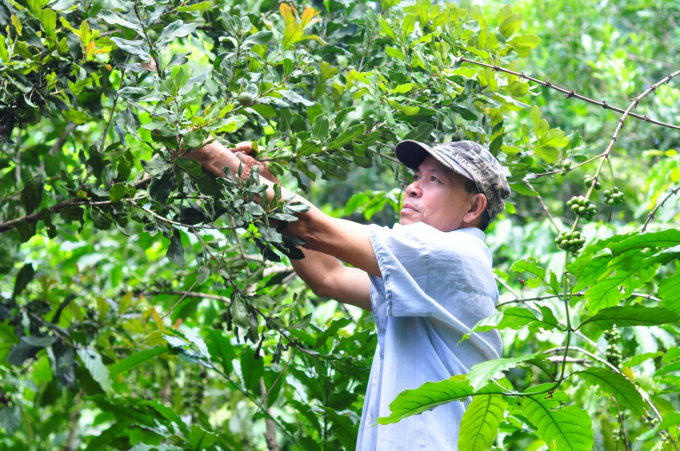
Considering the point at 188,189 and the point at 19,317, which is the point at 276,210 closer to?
the point at 188,189

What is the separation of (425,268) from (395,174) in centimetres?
53

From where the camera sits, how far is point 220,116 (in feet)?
4.78

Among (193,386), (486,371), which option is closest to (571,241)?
(486,371)

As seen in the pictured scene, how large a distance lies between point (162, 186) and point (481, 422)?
32.3 inches

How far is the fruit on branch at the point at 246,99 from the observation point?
5.11 feet

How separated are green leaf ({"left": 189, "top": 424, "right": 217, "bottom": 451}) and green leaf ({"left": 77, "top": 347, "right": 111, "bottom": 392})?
478 millimetres

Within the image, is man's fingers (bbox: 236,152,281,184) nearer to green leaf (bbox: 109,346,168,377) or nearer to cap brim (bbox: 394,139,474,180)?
cap brim (bbox: 394,139,474,180)

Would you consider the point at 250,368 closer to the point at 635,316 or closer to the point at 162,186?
the point at 162,186

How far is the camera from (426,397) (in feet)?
4.07

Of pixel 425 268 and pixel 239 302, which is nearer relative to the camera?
pixel 425 268

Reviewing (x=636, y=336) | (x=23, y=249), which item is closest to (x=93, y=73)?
(x=636, y=336)

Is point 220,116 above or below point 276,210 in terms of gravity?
above

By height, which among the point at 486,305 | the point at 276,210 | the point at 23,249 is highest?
the point at 276,210

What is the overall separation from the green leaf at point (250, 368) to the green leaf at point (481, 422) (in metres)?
0.88
